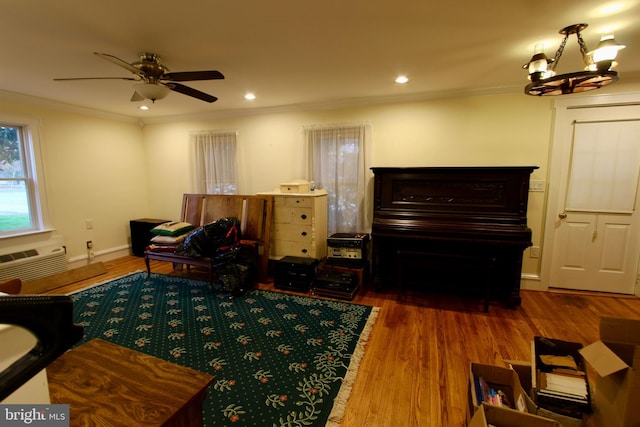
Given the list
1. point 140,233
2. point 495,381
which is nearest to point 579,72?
point 495,381

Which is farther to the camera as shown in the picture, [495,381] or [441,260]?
[441,260]

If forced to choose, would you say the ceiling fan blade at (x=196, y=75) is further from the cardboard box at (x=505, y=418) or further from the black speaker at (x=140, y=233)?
the black speaker at (x=140, y=233)

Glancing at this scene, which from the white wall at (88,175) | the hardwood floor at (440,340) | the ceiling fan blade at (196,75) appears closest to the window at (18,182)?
the white wall at (88,175)

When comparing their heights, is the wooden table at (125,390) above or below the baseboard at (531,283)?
above

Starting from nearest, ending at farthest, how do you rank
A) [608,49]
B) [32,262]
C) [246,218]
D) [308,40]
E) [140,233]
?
[608,49], [308,40], [32,262], [246,218], [140,233]

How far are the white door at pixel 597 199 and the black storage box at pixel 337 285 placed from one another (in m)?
2.32

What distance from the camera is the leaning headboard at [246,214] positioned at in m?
3.83

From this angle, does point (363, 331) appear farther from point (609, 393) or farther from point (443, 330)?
point (609, 393)

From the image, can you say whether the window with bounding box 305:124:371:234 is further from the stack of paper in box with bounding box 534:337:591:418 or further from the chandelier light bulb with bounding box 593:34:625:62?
the stack of paper in box with bounding box 534:337:591:418

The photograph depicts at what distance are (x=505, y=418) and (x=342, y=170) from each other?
10.2 feet

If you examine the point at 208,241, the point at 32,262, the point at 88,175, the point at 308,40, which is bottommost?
the point at 32,262

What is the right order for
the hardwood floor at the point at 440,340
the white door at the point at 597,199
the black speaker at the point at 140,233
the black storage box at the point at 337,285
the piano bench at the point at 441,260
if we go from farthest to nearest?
Result: the black speaker at the point at 140,233, the black storage box at the point at 337,285, the white door at the point at 597,199, the piano bench at the point at 441,260, the hardwood floor at the point at 440,340

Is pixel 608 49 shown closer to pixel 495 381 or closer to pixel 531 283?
pixel 495 381

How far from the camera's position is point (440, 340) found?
8.01 feet
